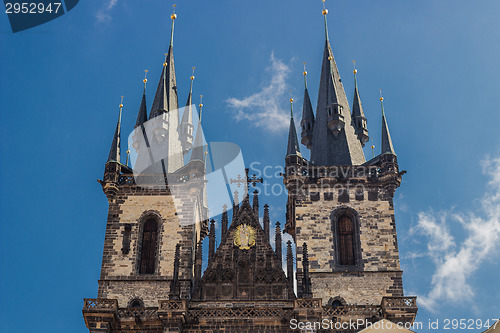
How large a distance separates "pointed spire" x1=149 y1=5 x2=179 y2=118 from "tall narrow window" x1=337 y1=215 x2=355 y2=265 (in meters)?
8.84

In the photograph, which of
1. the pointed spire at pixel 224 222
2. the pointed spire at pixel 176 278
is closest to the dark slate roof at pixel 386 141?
the pointed spire at pixel 224 222

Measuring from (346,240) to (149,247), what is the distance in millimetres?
6964

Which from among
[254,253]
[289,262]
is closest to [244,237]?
[254,253]

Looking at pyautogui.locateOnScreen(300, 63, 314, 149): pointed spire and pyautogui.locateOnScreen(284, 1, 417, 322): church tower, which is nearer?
pyautogui.locateOnScreen(284, 1, 417, 322): church tower

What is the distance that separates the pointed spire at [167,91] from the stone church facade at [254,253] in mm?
1817

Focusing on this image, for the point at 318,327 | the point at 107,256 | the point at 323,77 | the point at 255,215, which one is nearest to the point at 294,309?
the point at 318,327

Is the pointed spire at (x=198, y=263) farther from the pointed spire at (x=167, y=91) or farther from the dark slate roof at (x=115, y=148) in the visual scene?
the pointed spire at (x=167, y=91)

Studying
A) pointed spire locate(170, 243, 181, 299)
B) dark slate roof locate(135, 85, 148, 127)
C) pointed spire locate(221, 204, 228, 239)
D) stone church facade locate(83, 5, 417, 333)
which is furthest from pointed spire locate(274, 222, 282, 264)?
dark slate roof locate(135, 85, 148, 127)

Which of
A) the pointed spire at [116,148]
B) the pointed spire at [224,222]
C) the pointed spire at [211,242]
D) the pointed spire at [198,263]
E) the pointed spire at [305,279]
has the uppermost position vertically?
the pointed spire at [116,148]

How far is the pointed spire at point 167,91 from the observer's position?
108 feet

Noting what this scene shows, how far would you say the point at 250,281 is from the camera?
90.1 feet

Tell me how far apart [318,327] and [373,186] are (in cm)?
645

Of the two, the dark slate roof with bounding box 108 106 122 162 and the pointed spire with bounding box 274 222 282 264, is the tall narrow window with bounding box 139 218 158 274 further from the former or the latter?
the pointed spire with bounding box 274 222 282 264

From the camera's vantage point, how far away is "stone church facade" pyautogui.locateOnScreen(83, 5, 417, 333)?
2606 centimetres
